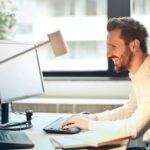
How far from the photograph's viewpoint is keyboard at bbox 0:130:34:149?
1664 mm

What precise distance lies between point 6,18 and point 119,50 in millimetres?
1671

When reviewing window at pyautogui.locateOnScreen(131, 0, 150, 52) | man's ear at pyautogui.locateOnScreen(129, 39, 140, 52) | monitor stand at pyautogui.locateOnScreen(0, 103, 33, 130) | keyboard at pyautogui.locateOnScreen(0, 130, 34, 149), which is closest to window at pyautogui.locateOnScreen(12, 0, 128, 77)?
window at pyautogui.locateOnScreen(131, 0, 150, 52)

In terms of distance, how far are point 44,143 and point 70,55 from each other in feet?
6.10

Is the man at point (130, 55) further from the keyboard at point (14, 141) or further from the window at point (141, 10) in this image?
the window at point (141, 10)

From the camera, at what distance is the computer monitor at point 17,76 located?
2.11 meters

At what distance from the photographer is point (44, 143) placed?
5.80 feet

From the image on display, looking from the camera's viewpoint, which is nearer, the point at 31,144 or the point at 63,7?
the point at 31,144

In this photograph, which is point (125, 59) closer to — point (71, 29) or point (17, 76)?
point (17, 76)

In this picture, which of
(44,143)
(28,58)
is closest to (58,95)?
(28,58)

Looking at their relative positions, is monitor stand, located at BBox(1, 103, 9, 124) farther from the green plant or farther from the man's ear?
the green plant

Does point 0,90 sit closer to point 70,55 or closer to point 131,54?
point 131,54

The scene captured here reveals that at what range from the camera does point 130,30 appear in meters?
2.05

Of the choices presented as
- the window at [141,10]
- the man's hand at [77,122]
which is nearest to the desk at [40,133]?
the man's hand at [77,122]

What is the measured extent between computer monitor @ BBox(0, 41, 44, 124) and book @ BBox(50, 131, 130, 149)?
475 millimetres
